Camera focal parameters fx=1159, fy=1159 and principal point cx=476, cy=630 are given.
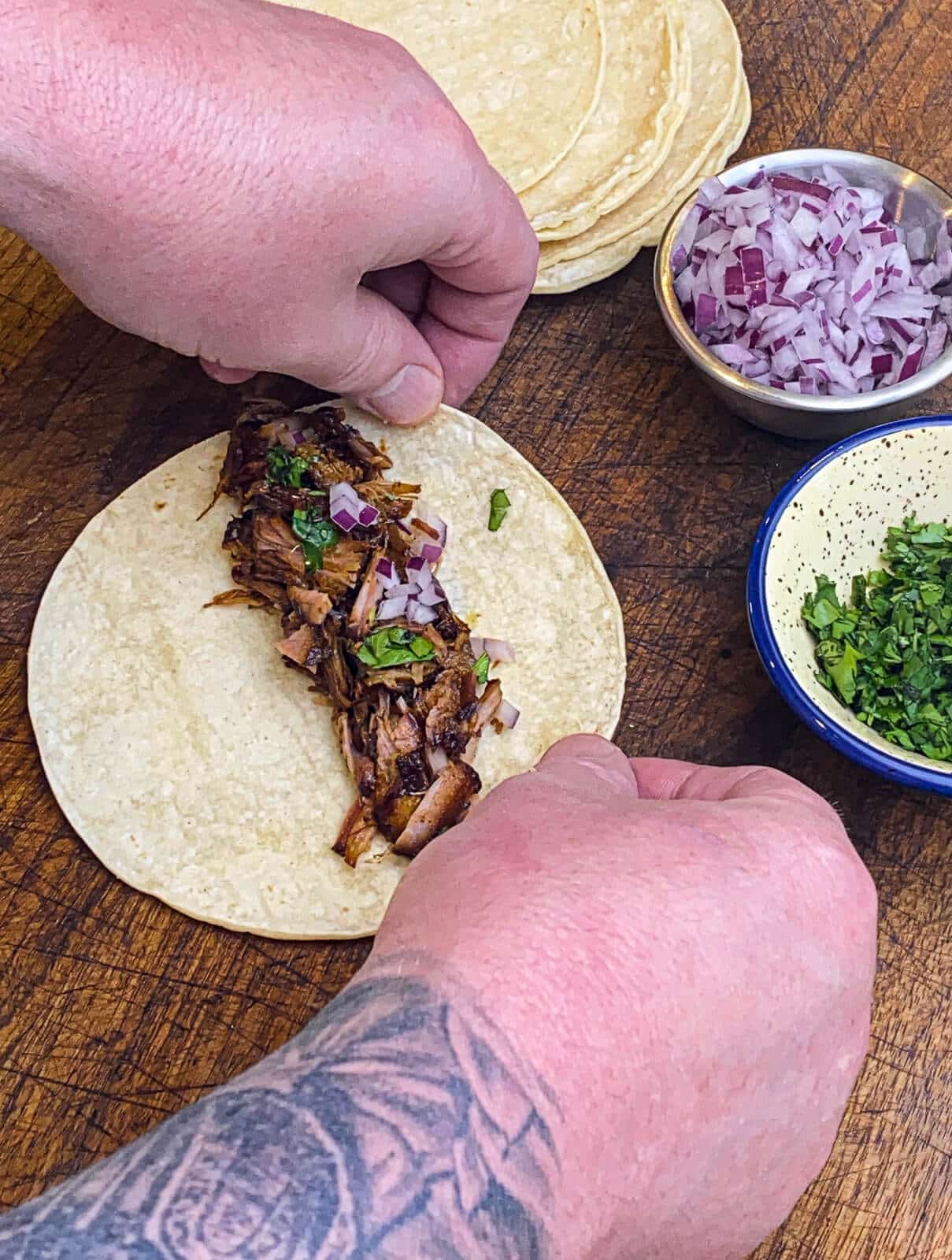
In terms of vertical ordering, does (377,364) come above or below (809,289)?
below

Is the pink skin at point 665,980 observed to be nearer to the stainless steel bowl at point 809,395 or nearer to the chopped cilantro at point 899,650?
the chopped cilantro at point 899,650

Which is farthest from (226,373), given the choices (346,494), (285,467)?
(346,494)

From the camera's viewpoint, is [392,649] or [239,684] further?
[239,684]

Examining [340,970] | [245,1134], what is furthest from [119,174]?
[340,970]

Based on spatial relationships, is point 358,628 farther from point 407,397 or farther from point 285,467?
point 407,397

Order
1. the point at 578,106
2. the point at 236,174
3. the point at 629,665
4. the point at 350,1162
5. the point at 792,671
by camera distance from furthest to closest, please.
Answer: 1. the point at 578,106
2. the point at 629,665
3. the point at 792,671
4. the point at 236,174
5. the point at 350,1162

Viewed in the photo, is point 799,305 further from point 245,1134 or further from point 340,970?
point 245,1134

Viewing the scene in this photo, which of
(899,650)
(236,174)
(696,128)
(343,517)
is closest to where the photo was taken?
(236,174)
